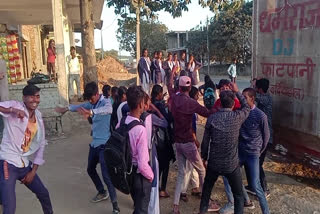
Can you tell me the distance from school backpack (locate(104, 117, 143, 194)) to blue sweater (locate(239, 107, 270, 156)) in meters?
1.47

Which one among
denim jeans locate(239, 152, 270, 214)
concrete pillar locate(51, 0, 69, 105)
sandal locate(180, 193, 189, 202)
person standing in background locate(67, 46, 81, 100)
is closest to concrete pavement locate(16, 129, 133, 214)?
sandal locate(180, 193, 189, 202)

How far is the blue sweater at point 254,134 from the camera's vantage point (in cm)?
355

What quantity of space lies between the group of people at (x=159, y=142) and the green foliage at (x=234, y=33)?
25.1m

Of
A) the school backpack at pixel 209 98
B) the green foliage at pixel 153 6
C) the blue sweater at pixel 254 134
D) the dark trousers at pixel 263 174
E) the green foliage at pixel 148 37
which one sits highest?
the green foliage at pixel 148 37

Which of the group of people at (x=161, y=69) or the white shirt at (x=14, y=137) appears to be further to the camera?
the group of people at (x=161, y=69)

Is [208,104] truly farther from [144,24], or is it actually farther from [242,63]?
[144,24]

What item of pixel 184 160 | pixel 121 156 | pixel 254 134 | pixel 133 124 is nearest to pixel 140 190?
pixel 121 156

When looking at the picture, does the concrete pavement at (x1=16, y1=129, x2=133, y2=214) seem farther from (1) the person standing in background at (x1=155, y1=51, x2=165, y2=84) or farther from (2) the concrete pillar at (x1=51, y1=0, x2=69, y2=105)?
(1) the person standing in background at (x1=155, y1=51, x2=165, y2=84)

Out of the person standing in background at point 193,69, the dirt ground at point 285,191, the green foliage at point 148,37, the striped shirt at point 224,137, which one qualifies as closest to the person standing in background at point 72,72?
the person standing in background at point 193,69

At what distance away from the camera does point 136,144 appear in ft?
8.95

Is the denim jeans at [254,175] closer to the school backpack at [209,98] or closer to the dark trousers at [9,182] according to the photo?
the school backpack at [209,98]

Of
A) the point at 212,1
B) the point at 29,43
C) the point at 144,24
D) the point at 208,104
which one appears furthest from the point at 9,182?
the point at 144,24

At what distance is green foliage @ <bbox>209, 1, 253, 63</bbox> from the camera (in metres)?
28.0

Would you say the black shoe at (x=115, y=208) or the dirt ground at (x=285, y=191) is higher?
the black shoe at (x=115, y=208)
